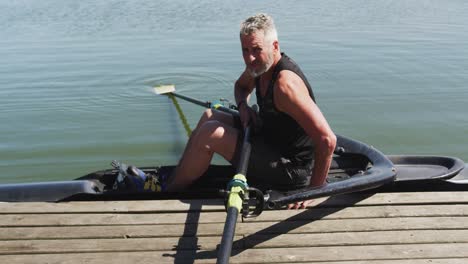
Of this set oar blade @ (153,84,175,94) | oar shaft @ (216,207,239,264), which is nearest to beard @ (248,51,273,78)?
oar shaft @ (216,207,239,264)

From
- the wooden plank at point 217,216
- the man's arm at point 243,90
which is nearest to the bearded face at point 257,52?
the man's arm at point 243,90

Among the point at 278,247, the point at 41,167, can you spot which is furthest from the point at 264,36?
the point at 41,167

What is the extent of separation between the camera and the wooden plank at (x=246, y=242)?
2980 millimetres

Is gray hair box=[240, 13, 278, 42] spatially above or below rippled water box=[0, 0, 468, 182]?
above

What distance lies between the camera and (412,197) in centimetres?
352

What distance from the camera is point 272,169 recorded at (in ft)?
11.3

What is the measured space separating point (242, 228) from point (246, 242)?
0.52 ft

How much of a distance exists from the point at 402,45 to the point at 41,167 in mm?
9051

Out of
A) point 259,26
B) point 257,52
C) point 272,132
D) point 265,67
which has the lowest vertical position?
point 272,132

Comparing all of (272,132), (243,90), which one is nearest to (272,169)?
(272,132)

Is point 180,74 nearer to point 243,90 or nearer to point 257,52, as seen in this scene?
point 243,90

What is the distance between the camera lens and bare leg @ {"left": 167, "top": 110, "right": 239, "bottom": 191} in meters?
3.48

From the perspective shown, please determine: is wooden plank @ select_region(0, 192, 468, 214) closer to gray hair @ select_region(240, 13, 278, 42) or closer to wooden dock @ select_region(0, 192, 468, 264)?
wooden dock @ select_region(0, 192, 468, 264)

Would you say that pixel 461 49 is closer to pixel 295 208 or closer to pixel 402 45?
pixel 402 45
